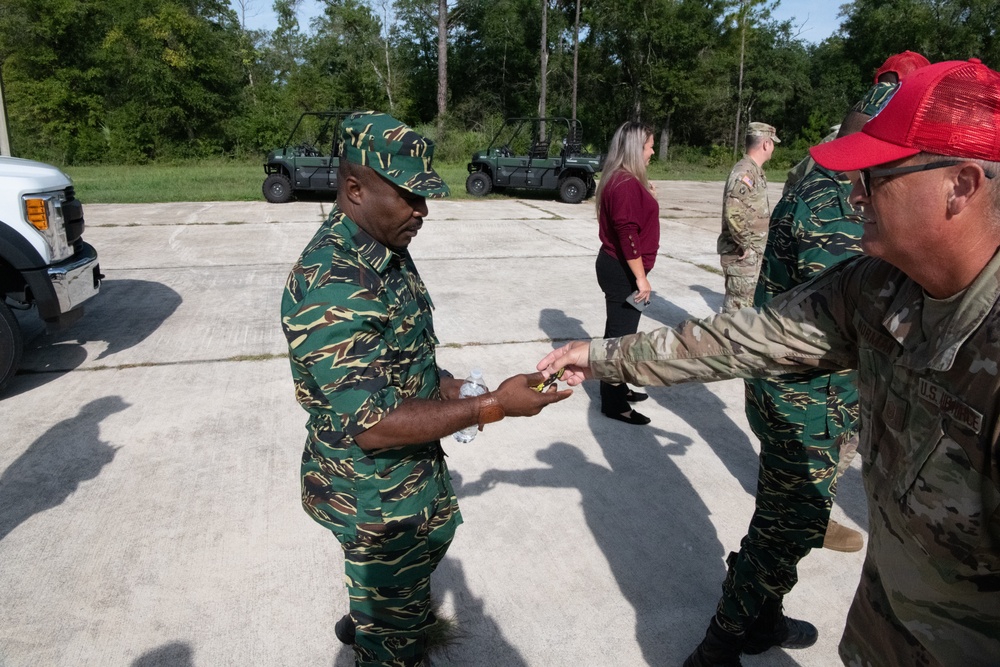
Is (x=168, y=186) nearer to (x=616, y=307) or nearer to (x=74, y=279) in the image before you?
(x=74, y=279)

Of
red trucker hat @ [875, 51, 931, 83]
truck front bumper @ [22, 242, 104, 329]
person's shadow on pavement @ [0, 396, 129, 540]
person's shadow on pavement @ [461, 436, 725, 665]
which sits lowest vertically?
person's shadow on pavement @ [461, 436, 725, 665]

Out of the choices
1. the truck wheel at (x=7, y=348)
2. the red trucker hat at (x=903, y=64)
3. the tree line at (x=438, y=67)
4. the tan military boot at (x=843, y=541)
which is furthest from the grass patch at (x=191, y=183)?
the tan military boot at (x=843, y=541)

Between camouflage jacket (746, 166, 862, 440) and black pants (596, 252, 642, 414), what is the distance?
2112 millimetres

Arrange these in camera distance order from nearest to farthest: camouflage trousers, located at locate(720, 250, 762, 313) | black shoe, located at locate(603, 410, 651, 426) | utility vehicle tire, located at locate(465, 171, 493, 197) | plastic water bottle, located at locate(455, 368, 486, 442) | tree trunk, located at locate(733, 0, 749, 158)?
1. plastic water bottle, located at locate(455, 368, 486, 442)
2. black shoe, located at locate(603, 410, 651, 426)
3. camouflage trousers, located at locate(720, 250, 762, 313)
4. utility vehicle tire, located at locate(465, 171, 493, 197)
5. tree trunk, located at locate(733, 0, 749, 158)

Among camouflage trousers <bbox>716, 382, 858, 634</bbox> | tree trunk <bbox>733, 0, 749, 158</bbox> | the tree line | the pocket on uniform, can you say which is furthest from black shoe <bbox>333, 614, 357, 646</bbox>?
tree trunk <bbox>733, 0, 749, 158</bbox>

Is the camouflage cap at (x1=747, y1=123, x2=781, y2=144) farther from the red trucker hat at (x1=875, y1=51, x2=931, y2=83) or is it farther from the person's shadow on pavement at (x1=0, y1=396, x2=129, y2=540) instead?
the person's shadow on pavement at (x1=0, y1=396, x2=129, y2=540)

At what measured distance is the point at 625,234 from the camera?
4.56 metres

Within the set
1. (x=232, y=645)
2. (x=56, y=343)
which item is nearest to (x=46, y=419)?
(x=56, y=343)

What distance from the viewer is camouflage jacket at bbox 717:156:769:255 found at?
510cm

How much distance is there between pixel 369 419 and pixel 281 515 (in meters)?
1.99

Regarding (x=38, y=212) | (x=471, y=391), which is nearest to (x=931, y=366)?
(x=471, y=391)

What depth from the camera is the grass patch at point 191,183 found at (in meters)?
16.2

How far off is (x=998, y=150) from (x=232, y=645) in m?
2.77

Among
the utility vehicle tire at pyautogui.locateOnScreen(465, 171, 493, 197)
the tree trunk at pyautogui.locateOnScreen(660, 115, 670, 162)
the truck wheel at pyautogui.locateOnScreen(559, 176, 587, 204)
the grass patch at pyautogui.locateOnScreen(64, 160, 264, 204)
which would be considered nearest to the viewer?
the grass patch at pyautogui.locateOnScreen(64, 160, 264, 204)
